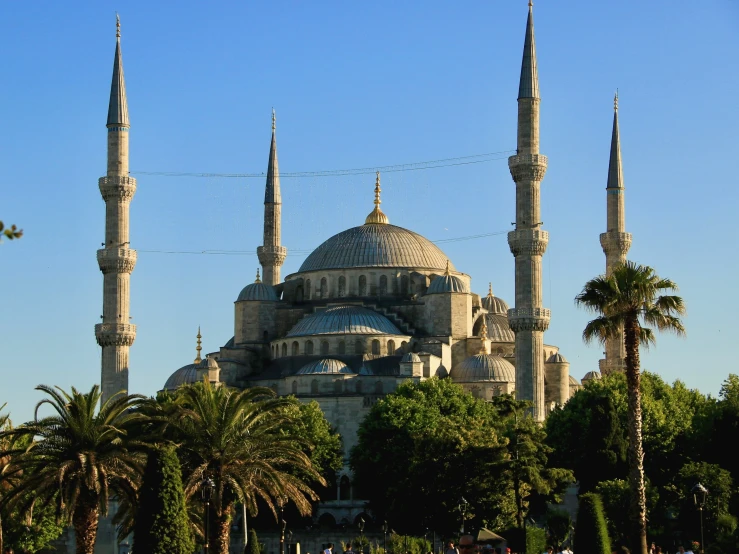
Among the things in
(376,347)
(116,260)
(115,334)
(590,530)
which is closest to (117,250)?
(116,260)

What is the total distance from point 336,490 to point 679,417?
16074 millimetres

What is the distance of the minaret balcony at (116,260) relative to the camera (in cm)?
6831

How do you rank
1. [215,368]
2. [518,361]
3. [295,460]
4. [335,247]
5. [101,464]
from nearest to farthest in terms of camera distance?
[101,464], [295,460], [518,361], [215,368], [335,247]

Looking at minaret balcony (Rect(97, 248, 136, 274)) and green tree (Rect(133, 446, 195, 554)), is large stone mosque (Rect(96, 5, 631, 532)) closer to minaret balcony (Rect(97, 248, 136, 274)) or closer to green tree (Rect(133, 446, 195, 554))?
minaret balcony (Rect(97, 248, 136, 274))

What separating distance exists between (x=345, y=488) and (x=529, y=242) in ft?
43.7

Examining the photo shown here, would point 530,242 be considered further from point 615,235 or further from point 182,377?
point 182,377

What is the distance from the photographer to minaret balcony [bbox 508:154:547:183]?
6700 cm

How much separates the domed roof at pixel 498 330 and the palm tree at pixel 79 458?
43923 mm

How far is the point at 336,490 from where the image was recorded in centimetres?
6812

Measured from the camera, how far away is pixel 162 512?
1231 inches

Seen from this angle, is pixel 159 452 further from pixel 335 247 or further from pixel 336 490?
pixel 335 247

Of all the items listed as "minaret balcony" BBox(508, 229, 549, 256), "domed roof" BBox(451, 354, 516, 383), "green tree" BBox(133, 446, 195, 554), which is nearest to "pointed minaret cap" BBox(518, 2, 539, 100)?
"minaret balcony" BBox(508, 229, 549, 256)

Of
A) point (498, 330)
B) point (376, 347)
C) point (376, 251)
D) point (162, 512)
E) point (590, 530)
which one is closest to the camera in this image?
point (162, 512)

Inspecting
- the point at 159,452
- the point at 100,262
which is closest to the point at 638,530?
the point at 159,452
